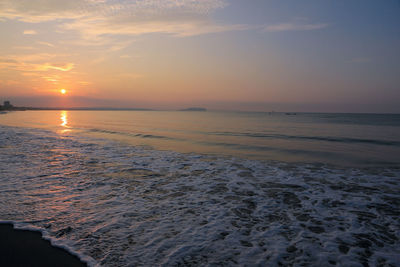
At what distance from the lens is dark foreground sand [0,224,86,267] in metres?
4.10

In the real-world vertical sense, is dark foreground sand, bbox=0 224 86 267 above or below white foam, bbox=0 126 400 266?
above

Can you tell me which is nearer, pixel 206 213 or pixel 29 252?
pixel 29 252

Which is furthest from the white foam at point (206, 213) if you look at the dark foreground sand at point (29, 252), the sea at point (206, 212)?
the dark foreground sand at point (29, 252)

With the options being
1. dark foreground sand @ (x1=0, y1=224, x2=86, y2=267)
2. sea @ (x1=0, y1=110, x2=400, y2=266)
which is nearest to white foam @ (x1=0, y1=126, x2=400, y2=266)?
sea @ (x1=0, y1=110, x2=400, y2=266)

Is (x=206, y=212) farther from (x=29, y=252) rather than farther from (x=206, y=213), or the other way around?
(x=29, y=252)

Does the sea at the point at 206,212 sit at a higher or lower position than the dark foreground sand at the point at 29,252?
lower

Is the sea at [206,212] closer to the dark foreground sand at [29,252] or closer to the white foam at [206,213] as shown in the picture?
the white foam at [206,213]

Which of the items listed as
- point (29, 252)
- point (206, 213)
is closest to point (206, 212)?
point (206, 213)

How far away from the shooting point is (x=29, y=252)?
4387mm

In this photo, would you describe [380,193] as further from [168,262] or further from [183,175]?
[168,262]

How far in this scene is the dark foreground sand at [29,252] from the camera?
4.10 meters

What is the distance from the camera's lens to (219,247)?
4.79 meters

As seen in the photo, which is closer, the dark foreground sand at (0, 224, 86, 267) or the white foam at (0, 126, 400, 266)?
the dark foreground sand at (0, 224, 86, 267)

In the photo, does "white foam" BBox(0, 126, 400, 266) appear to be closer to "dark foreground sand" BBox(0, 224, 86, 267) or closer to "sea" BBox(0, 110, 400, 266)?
"sea" BBox(0, 110, 400, 266)
